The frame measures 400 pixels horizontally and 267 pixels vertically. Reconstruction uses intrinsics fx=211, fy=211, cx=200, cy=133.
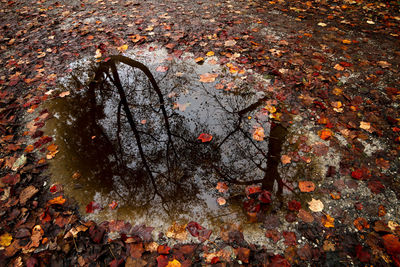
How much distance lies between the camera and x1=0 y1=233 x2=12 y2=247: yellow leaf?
6.13 ft

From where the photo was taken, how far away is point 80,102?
3.05 meters

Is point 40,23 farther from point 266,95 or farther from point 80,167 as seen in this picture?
point 266,95

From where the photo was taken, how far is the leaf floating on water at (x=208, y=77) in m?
3.19

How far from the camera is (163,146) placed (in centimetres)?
250

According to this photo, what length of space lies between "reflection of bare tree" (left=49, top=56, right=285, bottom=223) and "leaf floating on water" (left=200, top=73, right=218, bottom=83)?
35cm

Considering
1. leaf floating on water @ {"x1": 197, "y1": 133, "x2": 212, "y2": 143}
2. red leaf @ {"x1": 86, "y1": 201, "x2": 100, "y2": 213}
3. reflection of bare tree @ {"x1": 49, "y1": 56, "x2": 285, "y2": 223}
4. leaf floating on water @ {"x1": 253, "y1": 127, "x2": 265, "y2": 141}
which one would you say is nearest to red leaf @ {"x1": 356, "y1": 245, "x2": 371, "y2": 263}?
reflection of bare tree @ {"x1": 49, "y1": 56, "x2": 285, "y2": 223}

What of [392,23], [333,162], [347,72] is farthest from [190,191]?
[392,23]

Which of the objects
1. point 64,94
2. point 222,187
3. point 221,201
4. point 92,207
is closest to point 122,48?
point 64,94

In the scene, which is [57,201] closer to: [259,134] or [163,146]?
[163,146]

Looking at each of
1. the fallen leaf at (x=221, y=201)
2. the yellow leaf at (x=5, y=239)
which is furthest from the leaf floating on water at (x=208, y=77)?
the yellow leaf at (x=5, y=239)

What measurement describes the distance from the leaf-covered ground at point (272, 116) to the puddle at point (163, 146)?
16 cm

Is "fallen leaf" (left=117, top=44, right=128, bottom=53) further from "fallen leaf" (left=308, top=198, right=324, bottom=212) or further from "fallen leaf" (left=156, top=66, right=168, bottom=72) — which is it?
"fallen leaf" (left=308, top=198, right=324, bottom=212)

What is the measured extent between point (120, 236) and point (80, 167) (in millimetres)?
964

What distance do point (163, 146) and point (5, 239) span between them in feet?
5.41
